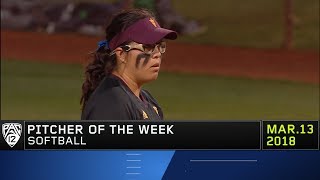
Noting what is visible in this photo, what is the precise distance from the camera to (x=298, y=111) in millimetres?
16547

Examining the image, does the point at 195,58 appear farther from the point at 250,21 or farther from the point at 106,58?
the point at 106,58

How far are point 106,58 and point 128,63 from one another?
150mm

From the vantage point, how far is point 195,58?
28188mm

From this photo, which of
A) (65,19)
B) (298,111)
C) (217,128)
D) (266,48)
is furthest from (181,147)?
(65,19)

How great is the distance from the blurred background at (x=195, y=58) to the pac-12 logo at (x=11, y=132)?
6961 millimetres

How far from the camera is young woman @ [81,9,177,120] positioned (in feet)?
11.0

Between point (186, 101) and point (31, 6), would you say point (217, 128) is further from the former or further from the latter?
point (31, 6)

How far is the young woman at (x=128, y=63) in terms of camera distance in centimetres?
335
